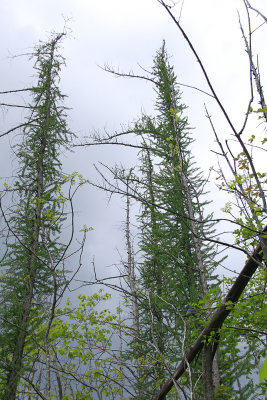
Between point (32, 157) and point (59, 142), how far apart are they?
1.22 m

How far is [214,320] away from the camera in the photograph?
6.37 feet

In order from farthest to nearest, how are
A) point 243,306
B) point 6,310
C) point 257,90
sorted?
1. point 6,310
2. point 243,306
3. point 257,90


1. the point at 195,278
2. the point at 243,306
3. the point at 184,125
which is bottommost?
the point at 243,306

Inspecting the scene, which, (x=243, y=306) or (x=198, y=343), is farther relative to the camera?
(x=243, y=306)

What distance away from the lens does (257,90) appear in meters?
1.81

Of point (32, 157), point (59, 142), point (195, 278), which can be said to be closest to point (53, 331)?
point (195, 278)

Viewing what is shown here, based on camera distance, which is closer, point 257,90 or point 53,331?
point 257,90

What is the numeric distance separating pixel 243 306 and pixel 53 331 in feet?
23.4

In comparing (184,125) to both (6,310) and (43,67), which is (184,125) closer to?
(43,67)

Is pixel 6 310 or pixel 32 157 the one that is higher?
pixel 32 157

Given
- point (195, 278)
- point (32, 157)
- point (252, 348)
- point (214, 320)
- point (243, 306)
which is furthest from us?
point (32, 157)

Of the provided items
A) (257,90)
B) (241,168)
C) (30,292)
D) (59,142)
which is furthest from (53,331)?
(257,90)

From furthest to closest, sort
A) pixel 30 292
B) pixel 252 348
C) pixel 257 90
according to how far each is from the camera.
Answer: pixel 30 292 → pixel 252 348 → pixel 257 90

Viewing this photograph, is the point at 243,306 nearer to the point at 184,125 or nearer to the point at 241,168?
the point at 241,168
